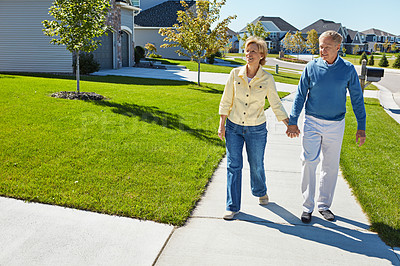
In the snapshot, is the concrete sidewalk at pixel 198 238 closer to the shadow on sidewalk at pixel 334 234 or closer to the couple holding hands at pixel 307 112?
the shadow on sidewalk at pixel 334 234

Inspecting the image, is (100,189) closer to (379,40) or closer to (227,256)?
(227,256)

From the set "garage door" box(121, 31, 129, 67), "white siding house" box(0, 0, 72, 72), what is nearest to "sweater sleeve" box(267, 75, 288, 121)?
"white siding house" box(0, 0, 72, 72)

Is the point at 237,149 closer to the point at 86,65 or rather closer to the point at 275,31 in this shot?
the point at 86,65

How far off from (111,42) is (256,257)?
2540 cm

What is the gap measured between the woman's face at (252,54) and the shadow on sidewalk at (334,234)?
183cm

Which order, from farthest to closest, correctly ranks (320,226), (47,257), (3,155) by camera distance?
(3,155) → (320,226) → (47,257)

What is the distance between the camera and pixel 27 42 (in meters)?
21.7

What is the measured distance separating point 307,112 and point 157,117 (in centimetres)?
595

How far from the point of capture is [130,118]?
9.54m

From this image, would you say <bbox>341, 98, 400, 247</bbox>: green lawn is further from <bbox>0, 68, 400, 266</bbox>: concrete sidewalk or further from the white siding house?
the white siding house

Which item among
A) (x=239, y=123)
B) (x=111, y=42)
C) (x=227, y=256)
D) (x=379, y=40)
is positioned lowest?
(x=227, y=256)

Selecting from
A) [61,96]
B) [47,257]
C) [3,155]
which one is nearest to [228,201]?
[47,257]

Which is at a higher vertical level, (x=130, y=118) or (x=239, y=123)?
(x=239, y=123)

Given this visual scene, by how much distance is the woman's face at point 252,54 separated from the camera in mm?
4195
